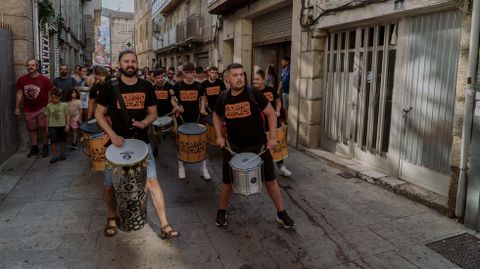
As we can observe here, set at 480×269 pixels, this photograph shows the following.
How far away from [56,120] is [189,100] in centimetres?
264

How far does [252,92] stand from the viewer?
4219 millimetres

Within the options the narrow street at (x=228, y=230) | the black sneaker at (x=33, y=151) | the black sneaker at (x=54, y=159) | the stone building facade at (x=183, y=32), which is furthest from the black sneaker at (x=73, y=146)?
the stone building facade at (x=183, y=32)

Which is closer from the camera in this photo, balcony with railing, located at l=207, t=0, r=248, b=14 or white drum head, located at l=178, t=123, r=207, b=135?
white drum head, located at l=178, t=123, r=207, b=135

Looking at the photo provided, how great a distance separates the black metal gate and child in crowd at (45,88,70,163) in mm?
714

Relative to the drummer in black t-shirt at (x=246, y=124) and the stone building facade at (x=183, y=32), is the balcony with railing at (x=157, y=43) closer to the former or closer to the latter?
the stone building facade at (x=183, y=32)

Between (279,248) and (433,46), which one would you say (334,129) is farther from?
(279,248)

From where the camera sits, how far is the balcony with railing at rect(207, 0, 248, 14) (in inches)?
454

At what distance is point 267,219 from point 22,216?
9.26 feet

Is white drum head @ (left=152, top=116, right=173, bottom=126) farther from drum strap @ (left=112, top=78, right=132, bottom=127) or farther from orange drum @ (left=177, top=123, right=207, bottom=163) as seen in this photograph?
drum strap @ (left=112, top=78, right=132, bottom=127)

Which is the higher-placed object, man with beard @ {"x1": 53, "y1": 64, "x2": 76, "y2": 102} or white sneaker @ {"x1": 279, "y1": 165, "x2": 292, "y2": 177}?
man with beard @ {"x1": 53, "y1": 64, "x2": 76, "y2": 102}

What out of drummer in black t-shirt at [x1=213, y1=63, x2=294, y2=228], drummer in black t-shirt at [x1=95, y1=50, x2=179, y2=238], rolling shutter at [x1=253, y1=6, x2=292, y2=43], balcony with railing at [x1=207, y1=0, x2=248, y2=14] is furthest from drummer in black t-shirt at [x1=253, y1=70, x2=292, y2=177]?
balcony with railing at [x1=207, y1=0, x2=248, y2=14]

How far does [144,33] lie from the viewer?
37969 mm

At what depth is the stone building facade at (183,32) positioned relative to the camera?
17094 mm

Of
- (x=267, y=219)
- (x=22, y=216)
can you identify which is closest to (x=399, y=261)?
(x=267, y=219)
